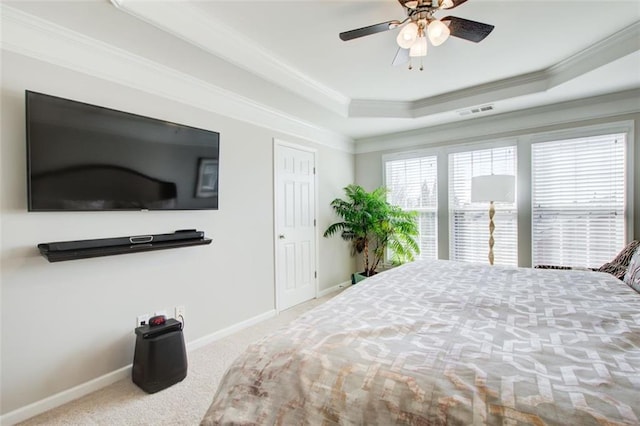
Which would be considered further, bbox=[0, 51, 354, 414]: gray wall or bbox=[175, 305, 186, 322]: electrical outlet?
bbox=[175, 305, 186, 322]: electrical outlet

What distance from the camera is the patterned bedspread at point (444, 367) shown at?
2.67 feet

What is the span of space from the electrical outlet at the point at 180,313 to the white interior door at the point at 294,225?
118 centimetres

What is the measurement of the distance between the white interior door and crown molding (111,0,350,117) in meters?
0.88

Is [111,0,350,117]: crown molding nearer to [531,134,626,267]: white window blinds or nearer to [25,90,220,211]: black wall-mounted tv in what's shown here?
[25,90,220,211]: black wall-mounted tv

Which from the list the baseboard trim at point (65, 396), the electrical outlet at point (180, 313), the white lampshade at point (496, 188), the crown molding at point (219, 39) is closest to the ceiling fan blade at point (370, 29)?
the crown molding at point (219, 39)

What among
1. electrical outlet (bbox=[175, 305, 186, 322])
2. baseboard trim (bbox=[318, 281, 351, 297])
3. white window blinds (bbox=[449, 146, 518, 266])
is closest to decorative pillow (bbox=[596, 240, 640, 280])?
white window blinds (bbox=[449, 146, 518, 266])

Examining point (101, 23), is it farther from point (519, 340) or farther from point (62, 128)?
point (519, 340)

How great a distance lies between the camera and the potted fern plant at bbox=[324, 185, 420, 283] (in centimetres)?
429

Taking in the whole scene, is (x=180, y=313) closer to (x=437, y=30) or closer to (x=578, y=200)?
(x=437, y=30)

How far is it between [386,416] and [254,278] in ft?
8.68

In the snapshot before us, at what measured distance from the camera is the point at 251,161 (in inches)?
130

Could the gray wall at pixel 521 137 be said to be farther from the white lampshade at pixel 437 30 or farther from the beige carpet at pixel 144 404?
the beige carpet at pixel 144 404

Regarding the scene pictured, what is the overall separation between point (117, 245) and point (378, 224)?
10.2 feet

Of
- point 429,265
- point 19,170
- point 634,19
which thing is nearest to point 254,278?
point 429,265
